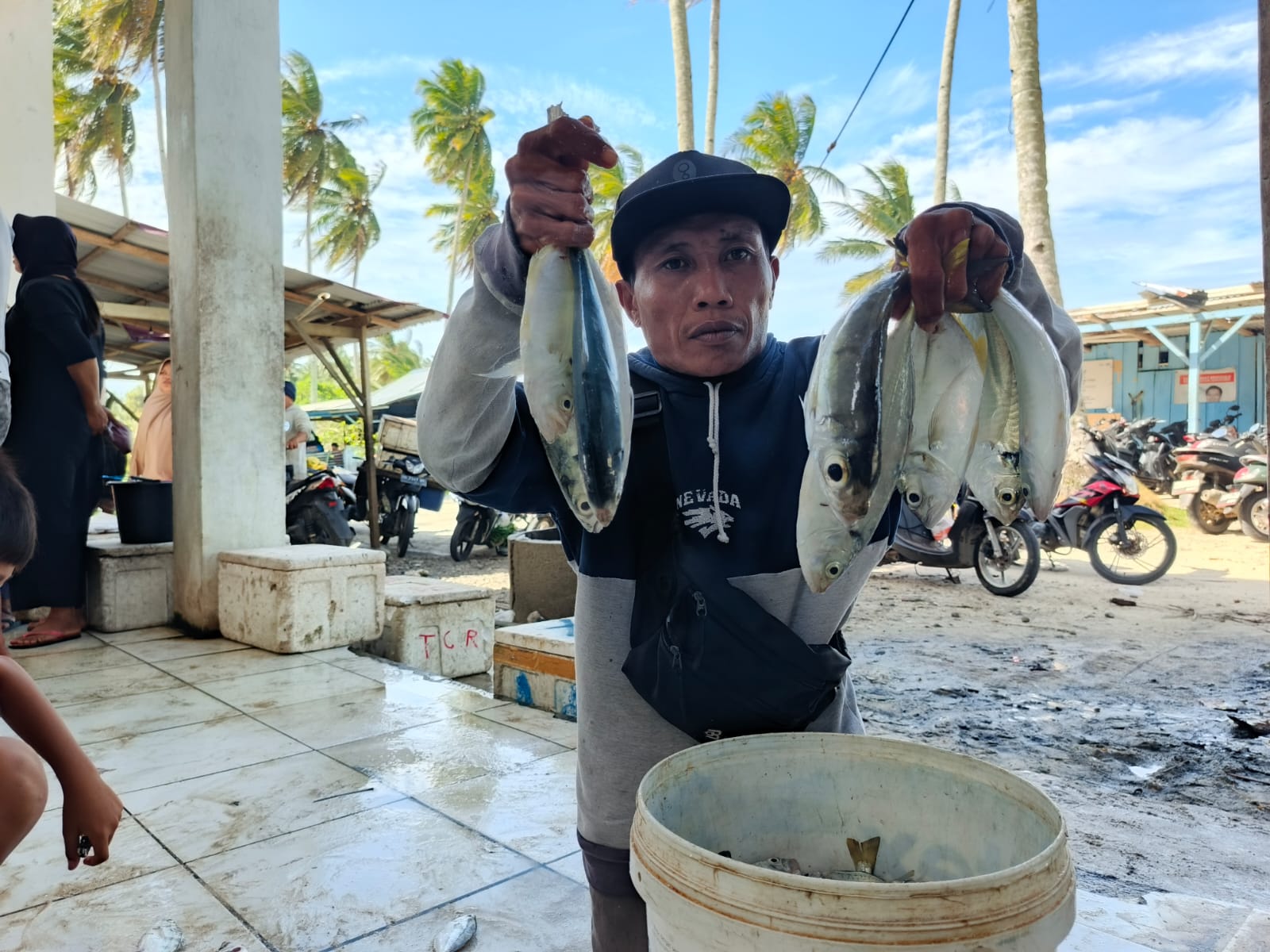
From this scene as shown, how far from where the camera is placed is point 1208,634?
6340 millimetres

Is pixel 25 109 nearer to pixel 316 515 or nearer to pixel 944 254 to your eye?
pixel 316 515

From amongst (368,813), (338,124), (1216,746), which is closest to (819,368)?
(368,813)

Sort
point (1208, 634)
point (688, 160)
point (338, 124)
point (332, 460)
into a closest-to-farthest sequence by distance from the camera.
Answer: point (688, 160) < point (1208, 634) < point (332, 460) < point (338, 124)

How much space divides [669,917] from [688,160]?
1.37m

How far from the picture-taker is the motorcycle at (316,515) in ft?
28.7

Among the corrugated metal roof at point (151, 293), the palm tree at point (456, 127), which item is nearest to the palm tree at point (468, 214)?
the palm tree at point (456, 127)

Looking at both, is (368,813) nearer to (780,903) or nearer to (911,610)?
(780,903)

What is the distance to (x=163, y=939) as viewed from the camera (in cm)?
202

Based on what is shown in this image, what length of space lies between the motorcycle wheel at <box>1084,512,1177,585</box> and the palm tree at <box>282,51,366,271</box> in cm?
2781

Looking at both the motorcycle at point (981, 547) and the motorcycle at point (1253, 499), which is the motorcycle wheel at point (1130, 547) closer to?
the motorcycle at point (981, 547)

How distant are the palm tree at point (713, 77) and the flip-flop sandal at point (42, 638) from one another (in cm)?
1491

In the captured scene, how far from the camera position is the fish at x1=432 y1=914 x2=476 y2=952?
2.06 meters

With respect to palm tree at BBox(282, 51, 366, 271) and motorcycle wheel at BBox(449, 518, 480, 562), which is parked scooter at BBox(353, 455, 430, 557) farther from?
palm tree at BBox(282, 51, 366, 271)

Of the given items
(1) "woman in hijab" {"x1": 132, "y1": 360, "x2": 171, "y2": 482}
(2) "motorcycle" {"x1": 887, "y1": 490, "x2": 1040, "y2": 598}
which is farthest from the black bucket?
(2) "motorcycle" {"x1": 887, "y1": 490, "x2": 1040, "y2": 598}
